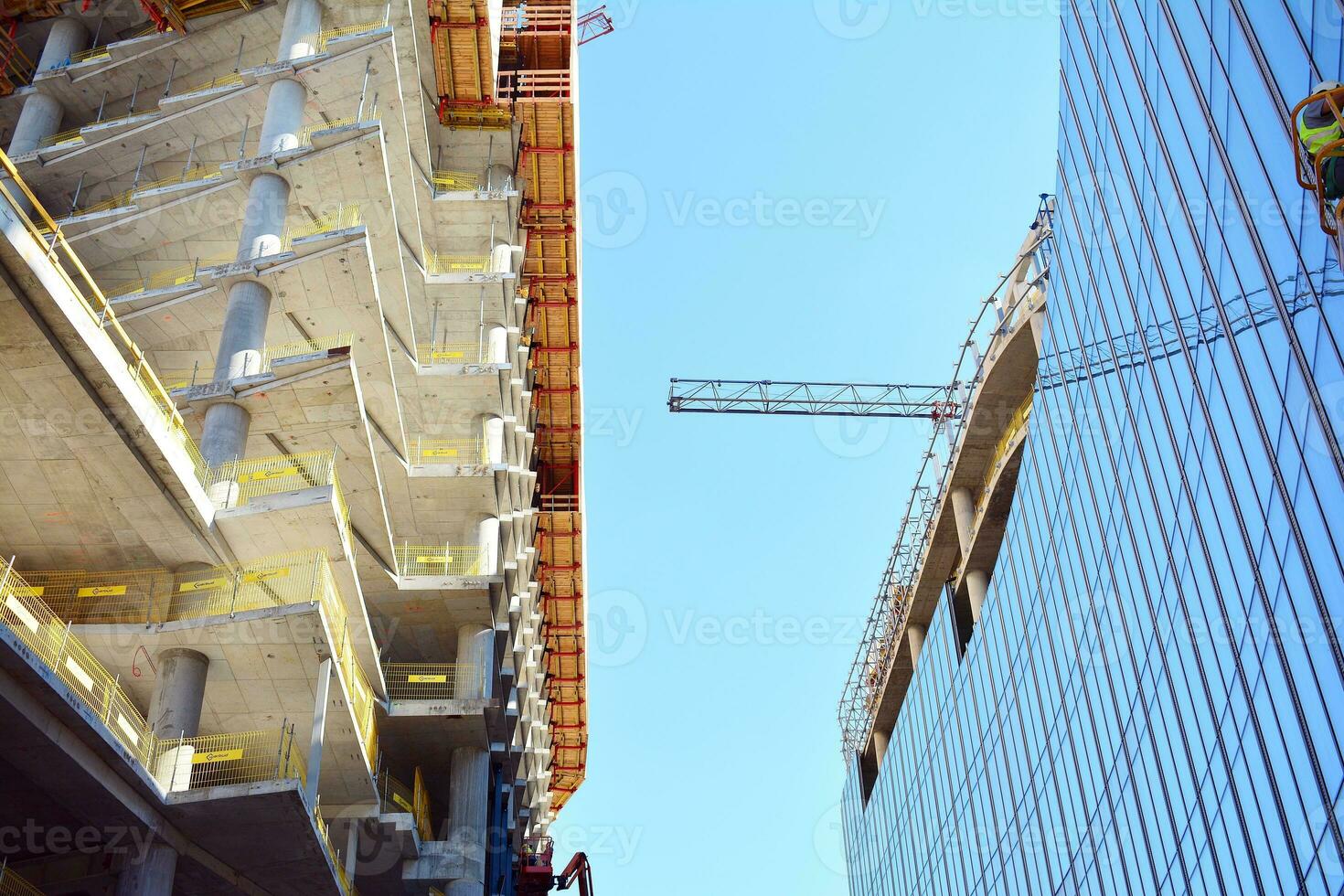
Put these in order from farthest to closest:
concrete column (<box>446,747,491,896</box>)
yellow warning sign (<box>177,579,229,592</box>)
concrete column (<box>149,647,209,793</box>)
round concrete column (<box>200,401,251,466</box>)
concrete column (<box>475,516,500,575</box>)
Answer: concrete column (<box>475,516,500,575</box>)
concrete column (<box>446,747,491,896</box>)
round concrete column (<box>200,401,251,466</box>)
yellow warning sign (<box>177,579,229,592</box>)
concrete column (<box>149,647,209,793</box>)

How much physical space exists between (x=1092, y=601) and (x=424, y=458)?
20286 mm

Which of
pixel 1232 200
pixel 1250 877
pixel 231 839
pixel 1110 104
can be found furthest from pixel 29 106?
pixel 1250 877

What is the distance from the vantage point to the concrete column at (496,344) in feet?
139

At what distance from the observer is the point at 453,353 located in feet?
137

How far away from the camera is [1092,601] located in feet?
120

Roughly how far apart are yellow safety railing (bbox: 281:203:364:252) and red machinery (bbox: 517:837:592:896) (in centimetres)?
2502

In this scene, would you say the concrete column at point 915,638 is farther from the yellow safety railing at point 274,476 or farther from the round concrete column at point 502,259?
the yellow safety railing at point 274,476

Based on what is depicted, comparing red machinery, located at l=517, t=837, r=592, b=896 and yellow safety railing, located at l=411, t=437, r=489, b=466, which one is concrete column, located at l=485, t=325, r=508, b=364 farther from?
red machinery, located at l=517, t=837, r=592, b=896

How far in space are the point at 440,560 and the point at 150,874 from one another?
15.2 meters

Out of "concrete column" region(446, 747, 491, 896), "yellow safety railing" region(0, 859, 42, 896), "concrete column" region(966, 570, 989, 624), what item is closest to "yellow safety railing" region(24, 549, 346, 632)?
"yellow safety railing" region(0, 859, 42, 896)

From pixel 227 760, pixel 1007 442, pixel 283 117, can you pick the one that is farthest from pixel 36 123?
pixel 1007 442

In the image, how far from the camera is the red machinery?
166ft

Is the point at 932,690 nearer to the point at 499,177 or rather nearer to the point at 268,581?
the point at 499,177

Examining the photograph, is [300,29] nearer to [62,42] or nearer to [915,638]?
[62,42]
